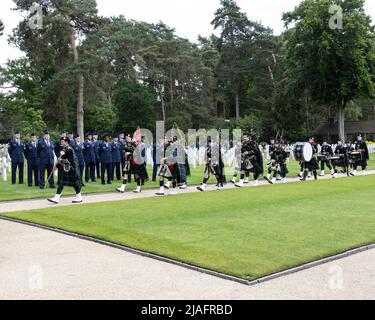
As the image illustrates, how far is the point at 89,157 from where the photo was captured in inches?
800

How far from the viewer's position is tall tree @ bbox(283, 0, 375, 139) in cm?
4869

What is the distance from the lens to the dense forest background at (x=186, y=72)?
40.5 m

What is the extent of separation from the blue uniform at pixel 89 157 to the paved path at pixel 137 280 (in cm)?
1215

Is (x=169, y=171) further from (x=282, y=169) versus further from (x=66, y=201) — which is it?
(x=282, y=169)

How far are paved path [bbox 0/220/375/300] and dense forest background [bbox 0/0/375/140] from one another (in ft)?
109

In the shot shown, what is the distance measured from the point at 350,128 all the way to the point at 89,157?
56.1 metres

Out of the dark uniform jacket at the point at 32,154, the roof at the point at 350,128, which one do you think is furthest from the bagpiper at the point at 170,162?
the roof at the point at 350,128

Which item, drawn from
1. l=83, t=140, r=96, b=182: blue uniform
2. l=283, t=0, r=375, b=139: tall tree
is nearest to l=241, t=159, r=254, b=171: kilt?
l=83, t=140, r=96, b=182: blue uniform

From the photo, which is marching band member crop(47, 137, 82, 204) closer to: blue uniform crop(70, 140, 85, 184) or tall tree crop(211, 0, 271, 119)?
blue uniform crop(70, 140, 85, 184)

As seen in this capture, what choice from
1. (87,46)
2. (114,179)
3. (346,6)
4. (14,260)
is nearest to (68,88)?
(87,46)

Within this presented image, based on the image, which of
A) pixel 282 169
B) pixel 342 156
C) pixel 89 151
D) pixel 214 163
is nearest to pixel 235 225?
pixel 214 163

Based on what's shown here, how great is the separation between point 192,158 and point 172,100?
35027 mm

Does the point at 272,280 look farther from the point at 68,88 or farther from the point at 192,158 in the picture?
the point at 68,88

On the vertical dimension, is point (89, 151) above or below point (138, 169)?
above
